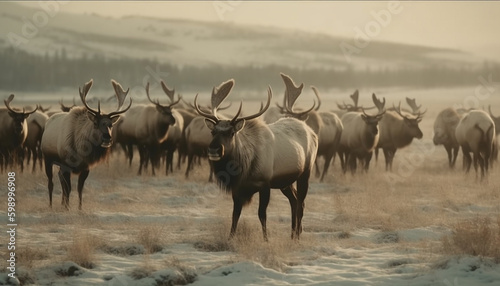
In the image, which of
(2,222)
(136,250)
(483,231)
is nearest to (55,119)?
(2,222)

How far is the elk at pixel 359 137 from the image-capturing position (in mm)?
19844

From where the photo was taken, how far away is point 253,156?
9.45 metres

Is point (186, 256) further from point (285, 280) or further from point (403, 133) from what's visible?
point (403, 133)

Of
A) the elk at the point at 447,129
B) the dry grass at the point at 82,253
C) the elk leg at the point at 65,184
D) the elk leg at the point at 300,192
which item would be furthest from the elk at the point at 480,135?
the dry grass at the point at 82,253

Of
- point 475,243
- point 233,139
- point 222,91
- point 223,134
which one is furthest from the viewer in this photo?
point 222,91

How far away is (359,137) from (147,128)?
6.49m

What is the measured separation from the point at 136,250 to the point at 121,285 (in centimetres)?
170

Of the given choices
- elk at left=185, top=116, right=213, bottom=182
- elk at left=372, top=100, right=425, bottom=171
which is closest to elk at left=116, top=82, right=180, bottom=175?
elk at left=185, top=116, right=213, bottom=182

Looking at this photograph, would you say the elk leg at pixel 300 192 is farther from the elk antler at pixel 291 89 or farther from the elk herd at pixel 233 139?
the elk antler at pixel 291 89

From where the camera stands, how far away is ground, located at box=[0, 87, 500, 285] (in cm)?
791

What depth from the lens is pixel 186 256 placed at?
891 centimetres

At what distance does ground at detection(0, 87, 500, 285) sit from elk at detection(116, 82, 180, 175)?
2880mm

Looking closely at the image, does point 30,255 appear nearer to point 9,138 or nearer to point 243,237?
point 243,237

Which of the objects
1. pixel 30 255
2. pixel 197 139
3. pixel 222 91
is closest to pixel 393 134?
pixel 197 139
